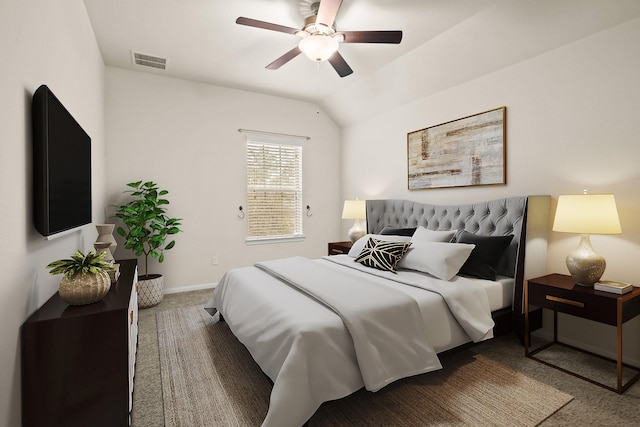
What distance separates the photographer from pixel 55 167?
167 cm

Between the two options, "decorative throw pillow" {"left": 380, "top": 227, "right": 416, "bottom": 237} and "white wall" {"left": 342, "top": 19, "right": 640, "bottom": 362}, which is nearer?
"white wall" {"left": 342, "top": 19, "right": 640, "bottom": 362}

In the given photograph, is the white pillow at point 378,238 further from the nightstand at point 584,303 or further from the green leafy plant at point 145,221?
the green leafy plant at point 145,221

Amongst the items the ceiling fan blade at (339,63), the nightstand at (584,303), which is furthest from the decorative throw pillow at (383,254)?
the ceiling fan blade at (339,63)

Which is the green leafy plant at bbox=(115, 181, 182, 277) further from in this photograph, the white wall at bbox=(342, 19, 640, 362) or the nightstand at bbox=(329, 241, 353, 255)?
the white wall at bbox=(342, 19, 640, 362)

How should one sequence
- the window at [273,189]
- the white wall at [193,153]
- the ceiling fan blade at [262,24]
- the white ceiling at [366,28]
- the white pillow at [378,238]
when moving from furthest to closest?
the window at [273,189] → the white wall at [193,153] → the white pillow at [378,238] → the white ceiling at [366,28] → the ceiling fan blade at [262,24]

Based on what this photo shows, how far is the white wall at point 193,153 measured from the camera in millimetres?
3979

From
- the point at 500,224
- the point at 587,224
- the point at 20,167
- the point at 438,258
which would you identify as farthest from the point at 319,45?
the point at 587,224

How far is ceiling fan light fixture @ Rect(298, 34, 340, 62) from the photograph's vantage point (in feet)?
8.56

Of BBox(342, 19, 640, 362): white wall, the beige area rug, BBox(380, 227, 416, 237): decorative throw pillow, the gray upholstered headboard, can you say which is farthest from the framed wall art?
the beige area rug

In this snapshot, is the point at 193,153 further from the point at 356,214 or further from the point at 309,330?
the point at 309,330

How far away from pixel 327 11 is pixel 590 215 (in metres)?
2.30

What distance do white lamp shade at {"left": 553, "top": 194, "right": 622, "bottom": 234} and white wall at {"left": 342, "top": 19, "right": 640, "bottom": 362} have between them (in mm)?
356

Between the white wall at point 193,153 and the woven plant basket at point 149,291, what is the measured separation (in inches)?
17.4

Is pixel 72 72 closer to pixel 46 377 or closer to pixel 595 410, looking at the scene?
pixel 46 377
